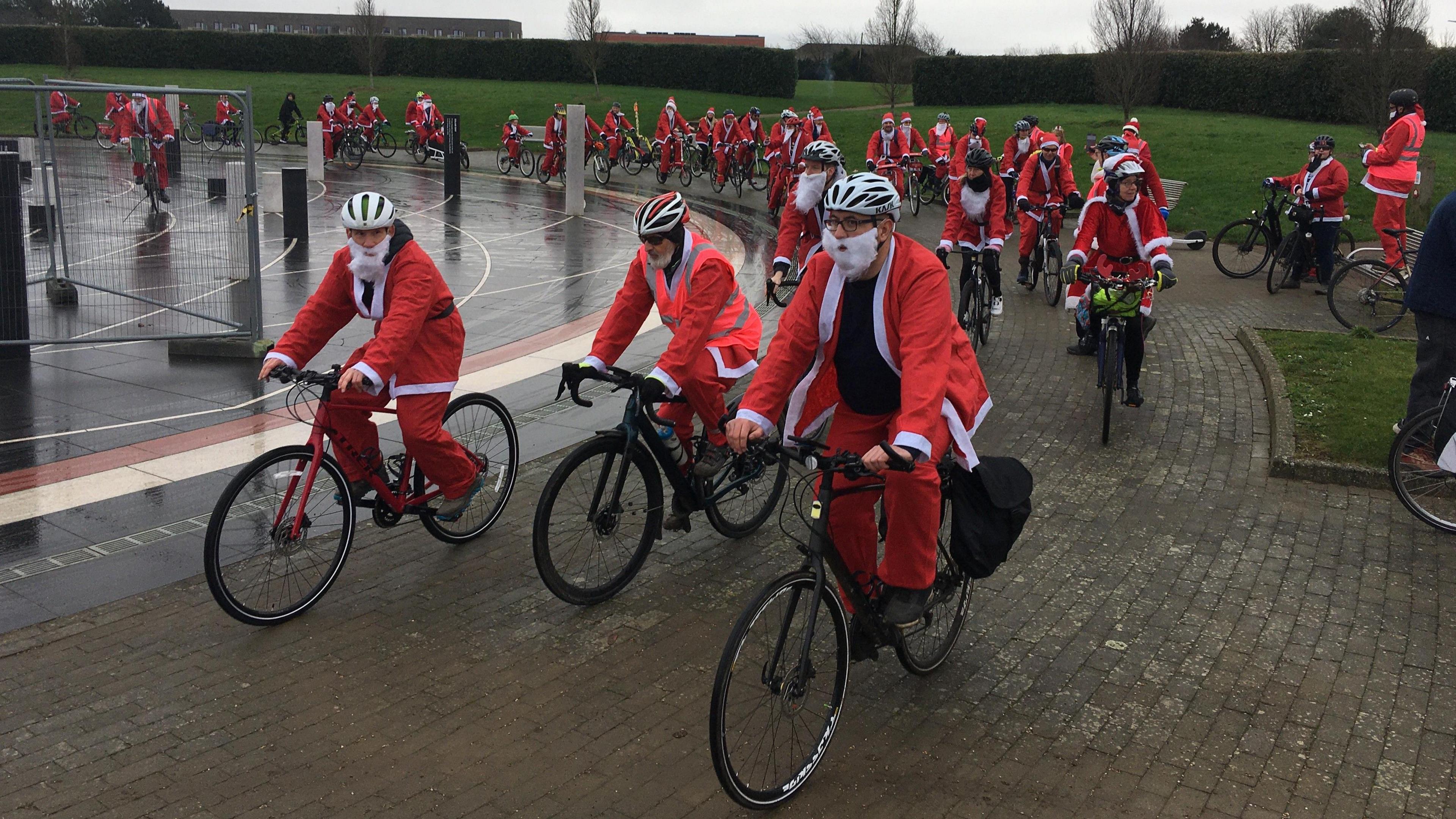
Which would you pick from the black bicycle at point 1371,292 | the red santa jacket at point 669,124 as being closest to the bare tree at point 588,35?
the red santa jacket at point 669,124

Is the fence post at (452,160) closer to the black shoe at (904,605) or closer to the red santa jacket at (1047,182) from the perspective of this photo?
the red santa jacket at (1047,182)

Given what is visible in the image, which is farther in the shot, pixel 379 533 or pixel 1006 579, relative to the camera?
pixel 379 533

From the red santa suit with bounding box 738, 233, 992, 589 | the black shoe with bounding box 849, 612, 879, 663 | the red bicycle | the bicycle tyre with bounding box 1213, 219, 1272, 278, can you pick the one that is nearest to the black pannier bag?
the red santa suit with bounding box 738, 233, 992, 589

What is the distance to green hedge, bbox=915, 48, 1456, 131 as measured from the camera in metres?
34.7

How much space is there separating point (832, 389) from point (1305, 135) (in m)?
34.3

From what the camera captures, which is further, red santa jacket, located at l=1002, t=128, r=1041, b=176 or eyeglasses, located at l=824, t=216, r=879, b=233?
red santa jacket, located at l=1002, t=128, r=1041, b=176

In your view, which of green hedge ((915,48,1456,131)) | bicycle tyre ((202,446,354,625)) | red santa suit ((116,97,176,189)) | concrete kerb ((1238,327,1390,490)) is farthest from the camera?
green hedge ((915,48,1456,131))

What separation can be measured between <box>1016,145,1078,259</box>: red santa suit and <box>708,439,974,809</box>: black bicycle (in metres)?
10.7

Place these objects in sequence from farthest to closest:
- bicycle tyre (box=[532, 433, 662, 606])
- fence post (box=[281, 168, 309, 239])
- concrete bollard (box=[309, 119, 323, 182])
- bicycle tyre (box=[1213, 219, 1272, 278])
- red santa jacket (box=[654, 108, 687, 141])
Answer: red santa jacket (box=[654, 108, 687, 141]) → concrete bollard (box=[309, 119, 323, 182]) → fence post (box=[281, 168, 309, 239]) → bicycle tyre (box=[1213, 219, 1272, 278]) → bicycle tyre (box=[532, 433, 662, 606])

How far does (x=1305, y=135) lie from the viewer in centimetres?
3428

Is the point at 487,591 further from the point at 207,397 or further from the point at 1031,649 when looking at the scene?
the point at 207,397

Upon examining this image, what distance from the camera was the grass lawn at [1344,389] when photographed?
Result: 8.20 m

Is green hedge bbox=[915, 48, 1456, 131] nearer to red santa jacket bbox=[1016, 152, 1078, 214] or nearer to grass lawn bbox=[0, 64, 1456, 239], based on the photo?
grass lawn bbox=[0, 64, 1456, 239]

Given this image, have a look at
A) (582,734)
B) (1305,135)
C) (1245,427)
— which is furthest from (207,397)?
(1305,135)
